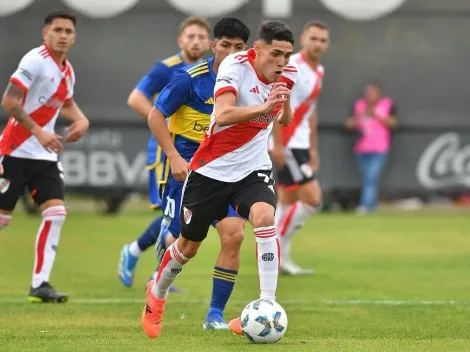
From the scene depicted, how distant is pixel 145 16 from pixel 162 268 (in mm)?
15682

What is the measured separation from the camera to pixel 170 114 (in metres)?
9.47

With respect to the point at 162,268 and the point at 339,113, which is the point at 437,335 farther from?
the point at 339,113

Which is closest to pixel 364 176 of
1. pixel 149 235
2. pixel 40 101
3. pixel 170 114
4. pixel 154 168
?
pixel 149 235

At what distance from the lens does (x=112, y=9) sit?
23828 mm

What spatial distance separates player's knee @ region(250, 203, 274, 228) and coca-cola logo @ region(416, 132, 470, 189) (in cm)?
1611

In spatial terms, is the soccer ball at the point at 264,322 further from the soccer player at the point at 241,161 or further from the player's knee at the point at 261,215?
the player's knee at the point at 261,215

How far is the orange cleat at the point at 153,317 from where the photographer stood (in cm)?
868

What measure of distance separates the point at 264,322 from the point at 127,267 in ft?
14.8

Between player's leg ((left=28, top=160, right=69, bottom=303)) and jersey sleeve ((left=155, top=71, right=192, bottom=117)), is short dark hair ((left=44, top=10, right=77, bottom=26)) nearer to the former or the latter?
player's leg ((left=28, top=160, right=69, bottom=303))

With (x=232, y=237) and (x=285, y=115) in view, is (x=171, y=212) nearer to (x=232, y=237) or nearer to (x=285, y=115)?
(x=232, y=237)

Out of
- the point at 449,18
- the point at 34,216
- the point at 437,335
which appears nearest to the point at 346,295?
the point at 437,335

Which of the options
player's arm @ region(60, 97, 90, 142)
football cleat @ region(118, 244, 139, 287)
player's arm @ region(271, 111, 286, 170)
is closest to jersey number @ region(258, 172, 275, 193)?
player's arm @ region(60, 97, 90, 142)

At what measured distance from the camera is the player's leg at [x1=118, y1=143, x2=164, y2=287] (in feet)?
39.0

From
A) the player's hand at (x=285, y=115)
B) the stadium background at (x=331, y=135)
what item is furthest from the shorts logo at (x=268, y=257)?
the stadium background at (x=331, y=135)
